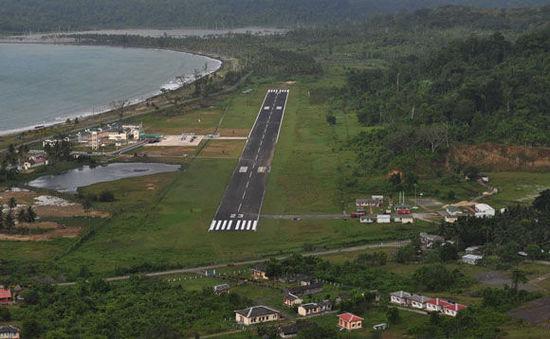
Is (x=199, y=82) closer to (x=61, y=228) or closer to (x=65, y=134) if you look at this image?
(x=65, y=134)

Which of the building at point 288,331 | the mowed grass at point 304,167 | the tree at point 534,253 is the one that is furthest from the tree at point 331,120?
the building at point 288,331

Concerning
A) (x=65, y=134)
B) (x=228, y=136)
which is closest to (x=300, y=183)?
(x=228, y=136)

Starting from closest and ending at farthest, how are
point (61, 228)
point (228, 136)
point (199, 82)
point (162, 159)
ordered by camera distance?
1. point (61, 228)
2. point (162, 159)
3. point (228, 136)
4. point (199, 82)

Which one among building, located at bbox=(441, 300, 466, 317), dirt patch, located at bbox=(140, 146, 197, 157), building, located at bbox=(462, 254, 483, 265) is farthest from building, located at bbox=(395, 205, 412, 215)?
dirt patch, located at bbox=(140, 146, 197, 157)

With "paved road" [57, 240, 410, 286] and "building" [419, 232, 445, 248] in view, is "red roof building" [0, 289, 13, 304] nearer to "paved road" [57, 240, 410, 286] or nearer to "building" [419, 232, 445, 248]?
"paved road" [57, 240, 410, 286]

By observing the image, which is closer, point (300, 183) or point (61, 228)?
point (61, 228)

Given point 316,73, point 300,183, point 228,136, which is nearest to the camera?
point 300,183

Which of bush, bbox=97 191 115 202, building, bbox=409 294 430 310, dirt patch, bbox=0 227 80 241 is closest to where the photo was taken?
building, bbox=409 294 430 310

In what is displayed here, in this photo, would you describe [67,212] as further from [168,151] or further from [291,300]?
[291,300]
